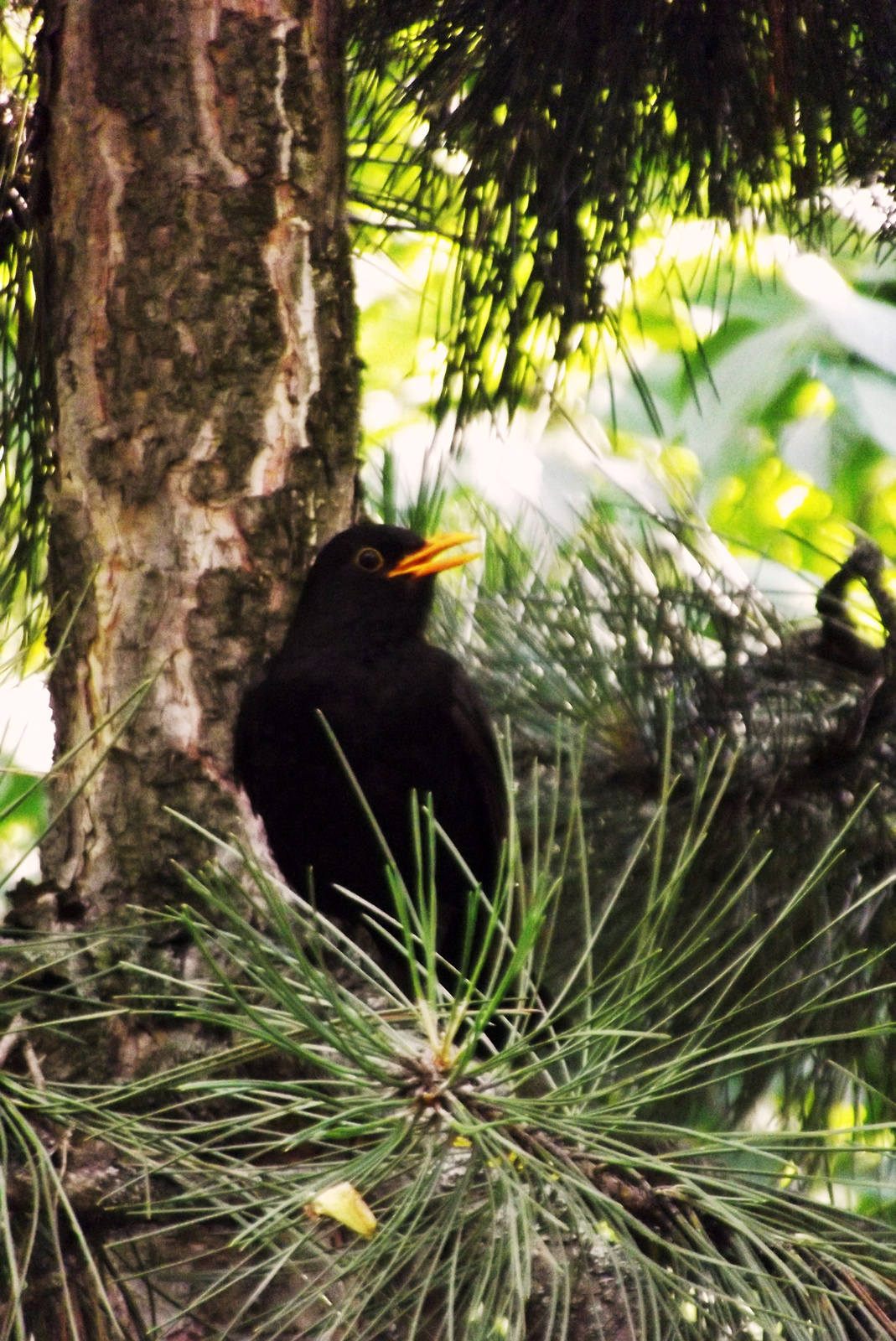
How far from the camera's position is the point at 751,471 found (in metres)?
5.47

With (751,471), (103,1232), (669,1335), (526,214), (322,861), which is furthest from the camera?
(751,471)

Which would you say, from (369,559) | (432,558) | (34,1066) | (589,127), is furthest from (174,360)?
(34,1066)

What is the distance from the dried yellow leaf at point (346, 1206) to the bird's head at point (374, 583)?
41.0 inches

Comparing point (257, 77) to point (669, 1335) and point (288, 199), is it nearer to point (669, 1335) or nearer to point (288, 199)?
point (288, 199)

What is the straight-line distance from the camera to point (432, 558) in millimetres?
2070

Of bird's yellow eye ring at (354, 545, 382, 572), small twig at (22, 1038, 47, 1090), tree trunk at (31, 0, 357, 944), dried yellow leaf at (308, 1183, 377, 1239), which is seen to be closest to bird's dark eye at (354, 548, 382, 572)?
bird's yellow eye ring at (354, 545, 382, 572)

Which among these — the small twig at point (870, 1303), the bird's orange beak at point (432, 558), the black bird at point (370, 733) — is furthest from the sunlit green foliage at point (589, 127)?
the small twig at point (870, 1303)

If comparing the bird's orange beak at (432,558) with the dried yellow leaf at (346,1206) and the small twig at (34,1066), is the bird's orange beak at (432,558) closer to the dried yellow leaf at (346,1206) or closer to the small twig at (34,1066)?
the small twig at (34,1066)

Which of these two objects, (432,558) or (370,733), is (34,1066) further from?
(432,558)

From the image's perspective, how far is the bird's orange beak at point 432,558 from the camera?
2.01 metres

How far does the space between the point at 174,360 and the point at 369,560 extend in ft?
1.39

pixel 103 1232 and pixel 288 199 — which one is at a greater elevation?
pixel 288 199

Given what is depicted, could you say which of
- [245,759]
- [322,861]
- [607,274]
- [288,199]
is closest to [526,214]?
[607,274]

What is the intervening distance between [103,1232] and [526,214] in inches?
58.1
